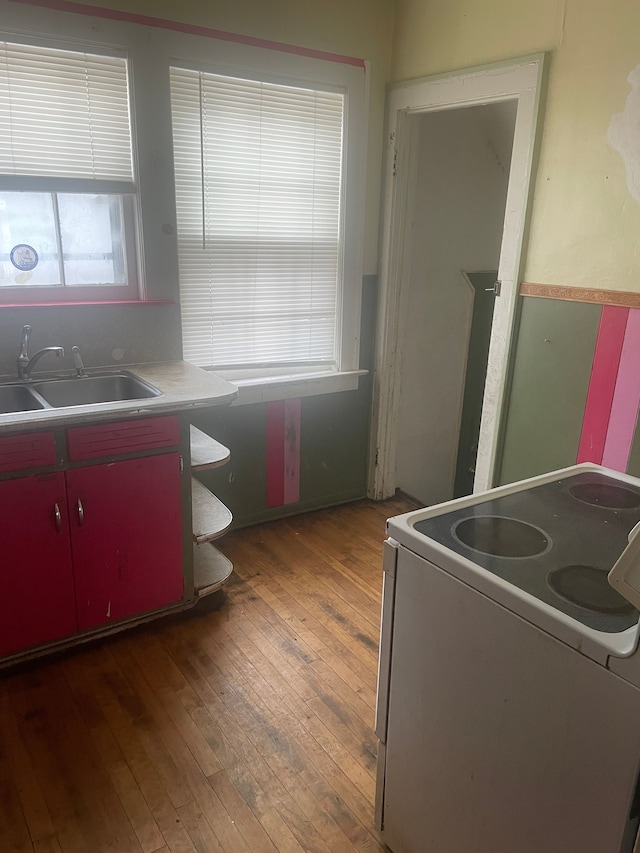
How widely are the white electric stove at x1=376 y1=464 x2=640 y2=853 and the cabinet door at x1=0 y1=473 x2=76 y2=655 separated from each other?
4.22 ft

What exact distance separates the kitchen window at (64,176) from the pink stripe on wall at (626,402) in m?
2.09

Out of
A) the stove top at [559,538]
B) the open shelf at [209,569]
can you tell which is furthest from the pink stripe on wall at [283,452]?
the stove top at [559,538]

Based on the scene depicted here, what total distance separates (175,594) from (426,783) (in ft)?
4.50

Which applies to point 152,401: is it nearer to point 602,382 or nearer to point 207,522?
point 207,522

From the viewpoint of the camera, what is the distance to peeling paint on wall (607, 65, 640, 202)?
2180 mm

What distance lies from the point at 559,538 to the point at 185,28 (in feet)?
8.22

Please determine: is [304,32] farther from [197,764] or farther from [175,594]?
[197,764]

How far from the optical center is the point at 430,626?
1378mm

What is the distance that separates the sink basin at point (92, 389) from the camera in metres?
2.52

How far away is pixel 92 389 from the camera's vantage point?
264cm

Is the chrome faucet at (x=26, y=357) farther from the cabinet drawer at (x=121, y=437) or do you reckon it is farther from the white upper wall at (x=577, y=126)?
the white upper wall at (x=577, y=126)

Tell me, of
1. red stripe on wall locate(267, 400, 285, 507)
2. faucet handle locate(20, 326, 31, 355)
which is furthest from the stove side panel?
red stripe on wall locate(267, 400, 285, 507)

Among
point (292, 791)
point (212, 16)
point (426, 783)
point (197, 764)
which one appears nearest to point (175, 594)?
point (197, 764)

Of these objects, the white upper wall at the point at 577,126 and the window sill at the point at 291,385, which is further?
the window sill at the point at 291,385
